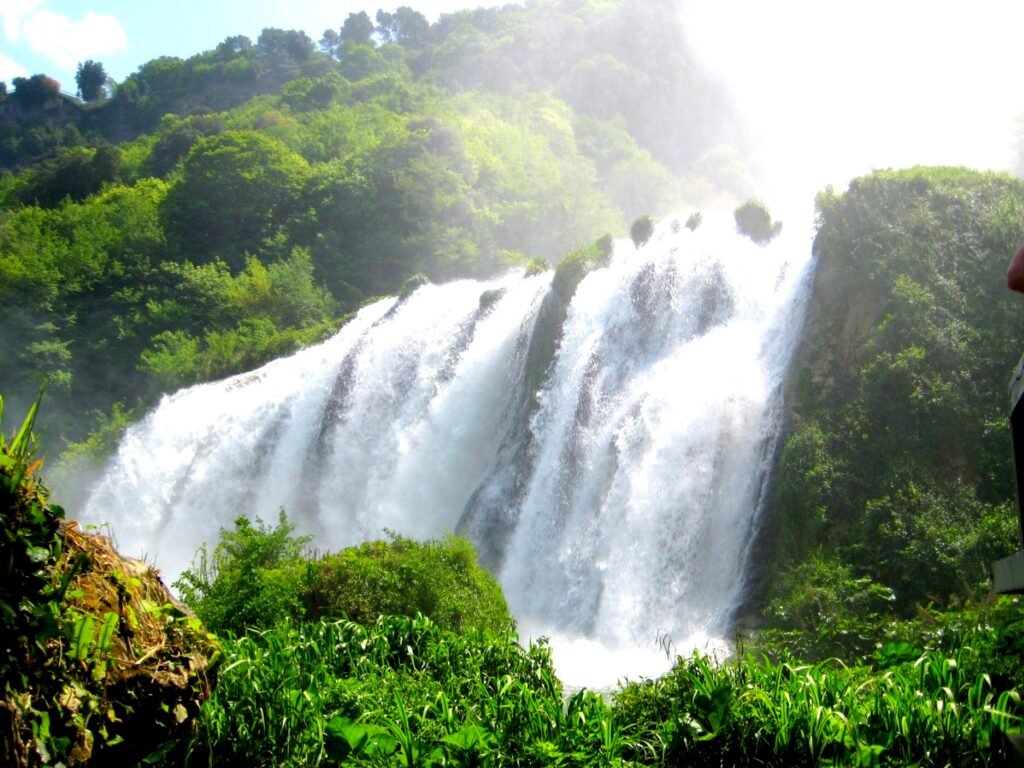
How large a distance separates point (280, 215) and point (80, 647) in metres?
52.1

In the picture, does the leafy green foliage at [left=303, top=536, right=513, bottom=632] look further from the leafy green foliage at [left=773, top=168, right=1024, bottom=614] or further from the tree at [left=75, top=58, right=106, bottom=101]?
the tree at [left=75, top=58, right=106, bottom=101]

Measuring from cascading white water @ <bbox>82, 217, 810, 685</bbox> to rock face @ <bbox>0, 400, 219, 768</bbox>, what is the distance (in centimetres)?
906

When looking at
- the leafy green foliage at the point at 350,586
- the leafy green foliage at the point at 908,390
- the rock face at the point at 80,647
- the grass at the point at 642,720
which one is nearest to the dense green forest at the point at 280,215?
the leafy green foliage at the point at 908,390

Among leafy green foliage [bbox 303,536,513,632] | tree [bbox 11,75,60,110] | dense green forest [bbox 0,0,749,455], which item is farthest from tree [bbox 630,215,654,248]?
tree [bbox 11,75,60,110]

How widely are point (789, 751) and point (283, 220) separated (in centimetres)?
5212

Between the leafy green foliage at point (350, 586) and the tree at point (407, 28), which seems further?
the tree at point (407, 28)

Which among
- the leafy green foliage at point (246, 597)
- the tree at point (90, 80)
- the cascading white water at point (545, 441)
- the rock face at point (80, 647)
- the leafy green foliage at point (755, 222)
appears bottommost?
the rock face at point (80, 647)

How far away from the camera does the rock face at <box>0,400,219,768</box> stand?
4.34m

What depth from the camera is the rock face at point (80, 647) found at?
434 cm

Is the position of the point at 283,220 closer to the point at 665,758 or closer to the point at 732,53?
the point at 732,53

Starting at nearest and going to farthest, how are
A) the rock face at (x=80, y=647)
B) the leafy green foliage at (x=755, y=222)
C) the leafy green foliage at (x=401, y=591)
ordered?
the rock face at (x=80, y=647), the leafy green foliage at (x=401, y=591), the leafy green foliage at (x=755, y=222)

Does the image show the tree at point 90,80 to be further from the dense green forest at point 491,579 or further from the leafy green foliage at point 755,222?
the leafy green foliage at point 755,222

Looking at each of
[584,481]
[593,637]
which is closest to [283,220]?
[584,481]

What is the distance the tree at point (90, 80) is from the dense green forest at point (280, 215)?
21.0 meters
